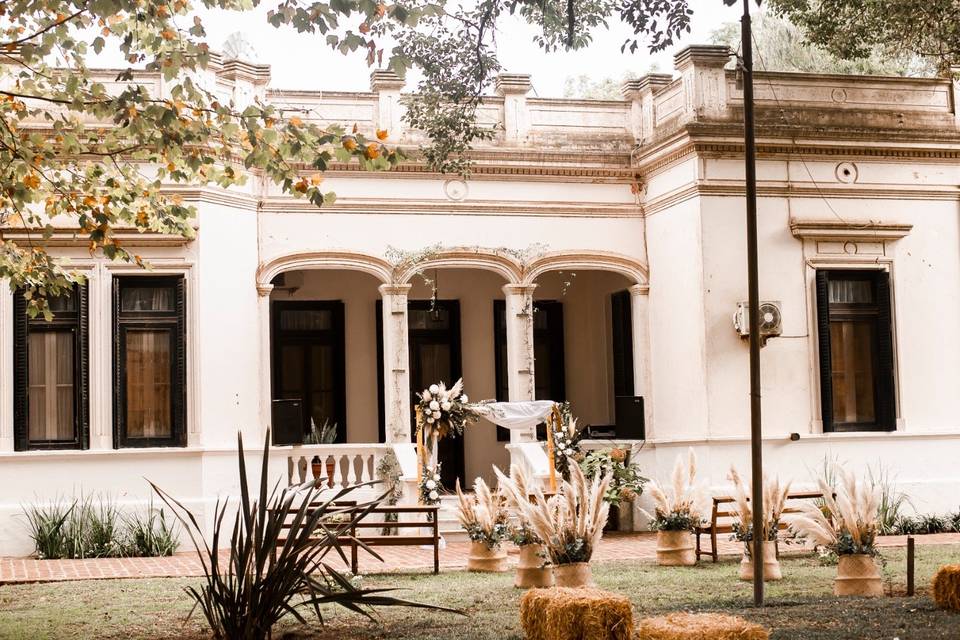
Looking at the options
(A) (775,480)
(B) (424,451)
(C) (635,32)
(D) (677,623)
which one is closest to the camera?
(D) (677,623)

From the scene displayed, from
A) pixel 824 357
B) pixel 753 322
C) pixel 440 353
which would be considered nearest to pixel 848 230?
pixel 824 357

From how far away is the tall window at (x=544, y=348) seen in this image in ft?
65.2

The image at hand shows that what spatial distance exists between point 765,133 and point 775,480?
22.1 feet

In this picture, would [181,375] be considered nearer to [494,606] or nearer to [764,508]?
[494,606]

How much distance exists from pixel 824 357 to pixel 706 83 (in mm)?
3902

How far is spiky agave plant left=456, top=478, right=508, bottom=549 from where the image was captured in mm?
11727

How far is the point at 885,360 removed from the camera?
16812mm

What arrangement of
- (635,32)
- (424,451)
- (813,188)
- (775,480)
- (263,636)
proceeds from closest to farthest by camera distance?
(263,636), (635,32), (775,480), (424,451), (813,188)

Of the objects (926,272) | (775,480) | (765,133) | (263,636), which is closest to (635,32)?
(775,480)

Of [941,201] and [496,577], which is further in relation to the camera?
[941,201]

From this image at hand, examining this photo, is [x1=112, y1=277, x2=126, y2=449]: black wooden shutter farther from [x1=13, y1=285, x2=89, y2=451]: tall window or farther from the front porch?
the front porch

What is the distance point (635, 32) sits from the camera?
10.2 m

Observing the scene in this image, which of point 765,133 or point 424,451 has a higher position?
point 765,133

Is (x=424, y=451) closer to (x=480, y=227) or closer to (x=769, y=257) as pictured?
(x=480, y=227)
